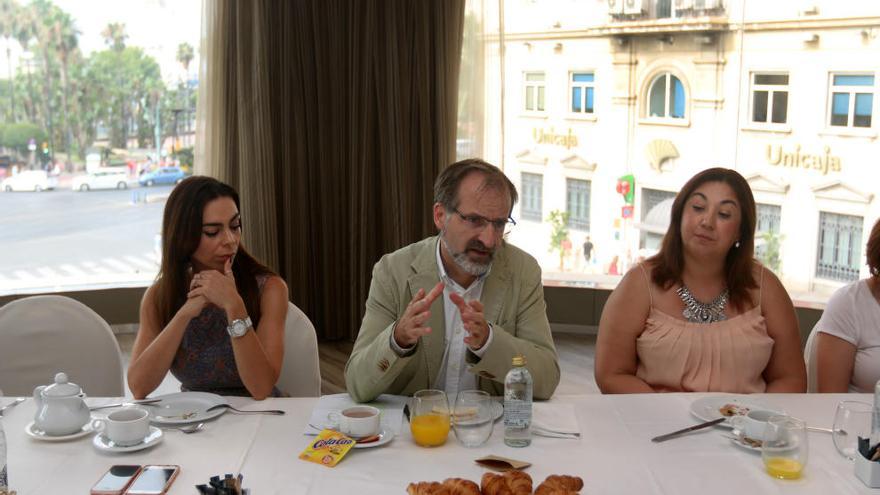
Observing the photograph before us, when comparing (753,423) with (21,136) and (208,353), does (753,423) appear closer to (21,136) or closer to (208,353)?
(208,353)

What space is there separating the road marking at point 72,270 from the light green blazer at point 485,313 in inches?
140

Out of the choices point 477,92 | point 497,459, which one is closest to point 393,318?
point 497,459

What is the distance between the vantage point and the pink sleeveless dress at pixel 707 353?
2498 millimetres

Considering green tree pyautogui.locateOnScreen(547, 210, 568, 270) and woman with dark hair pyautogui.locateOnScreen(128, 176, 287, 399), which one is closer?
woman with dark hair pyautogui.locateOnScreen(128, 176, 287, 399)

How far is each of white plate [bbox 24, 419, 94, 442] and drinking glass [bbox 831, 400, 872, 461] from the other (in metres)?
1.65

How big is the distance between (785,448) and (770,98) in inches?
145

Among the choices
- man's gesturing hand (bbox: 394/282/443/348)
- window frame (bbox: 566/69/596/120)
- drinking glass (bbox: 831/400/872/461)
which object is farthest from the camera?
window frame (bbox: 566/69/596/120)

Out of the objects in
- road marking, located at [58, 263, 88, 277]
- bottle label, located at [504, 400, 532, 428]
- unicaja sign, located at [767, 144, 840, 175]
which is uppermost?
unicaja sign, located at [767, 144, 840, 175]

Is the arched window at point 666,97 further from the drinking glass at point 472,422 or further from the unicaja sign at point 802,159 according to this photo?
the drinking glass at point 472,422

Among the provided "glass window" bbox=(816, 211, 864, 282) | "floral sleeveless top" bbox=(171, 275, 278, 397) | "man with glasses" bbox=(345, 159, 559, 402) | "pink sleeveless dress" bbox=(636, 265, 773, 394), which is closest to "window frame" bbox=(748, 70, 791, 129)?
"glass window" bbox=(816, 211, 864, 282)

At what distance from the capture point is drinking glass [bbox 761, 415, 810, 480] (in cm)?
179

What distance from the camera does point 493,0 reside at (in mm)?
4988

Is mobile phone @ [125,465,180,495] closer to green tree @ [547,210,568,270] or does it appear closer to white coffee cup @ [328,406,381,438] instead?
white coffee cup @ [328,406,381,438]

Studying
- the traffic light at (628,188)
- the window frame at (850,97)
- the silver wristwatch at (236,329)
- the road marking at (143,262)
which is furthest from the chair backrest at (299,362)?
the window frame at (850,97)
